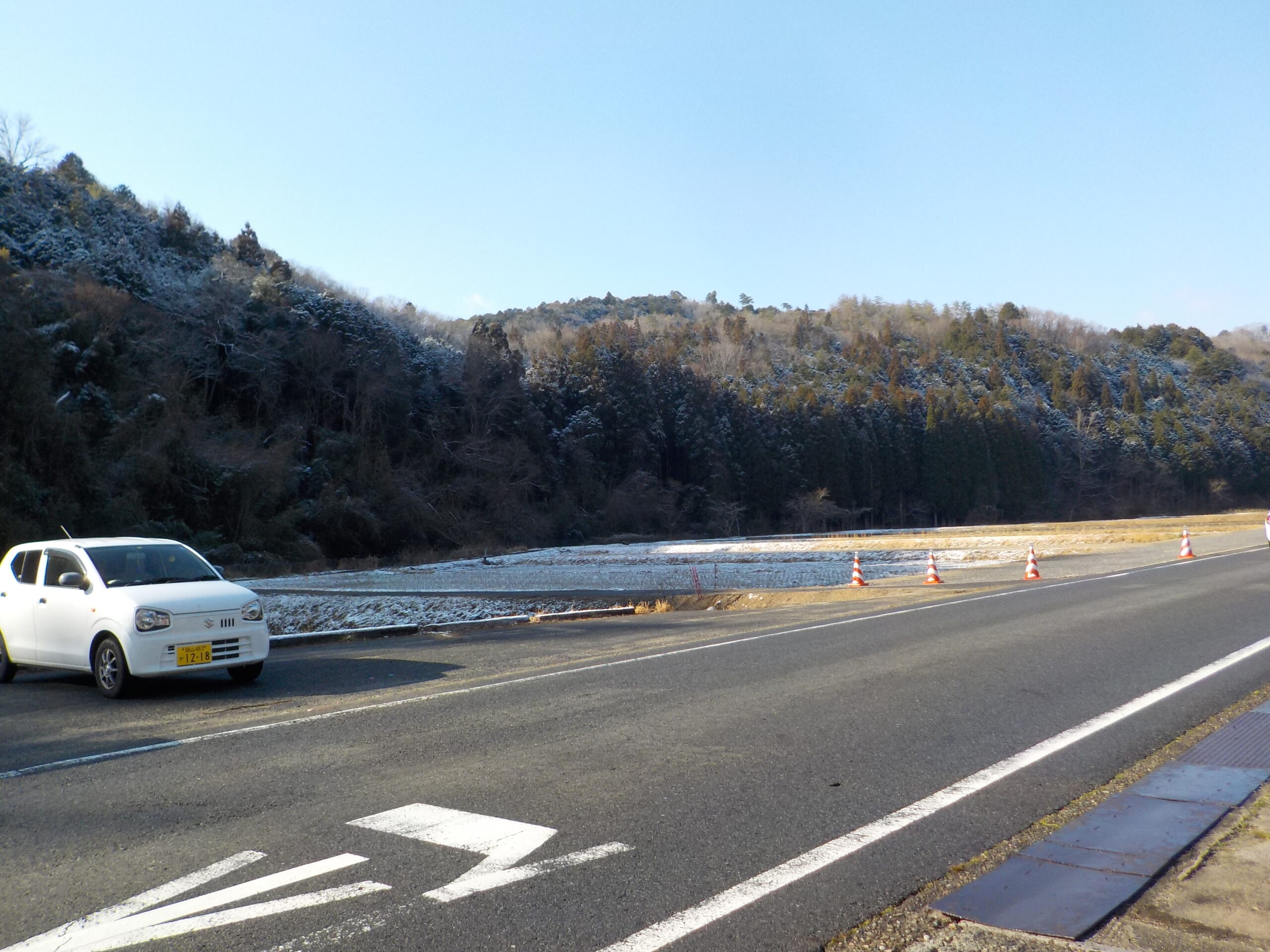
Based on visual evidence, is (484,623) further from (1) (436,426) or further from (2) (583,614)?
(1) (436,426)

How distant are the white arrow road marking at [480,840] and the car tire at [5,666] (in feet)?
27.2

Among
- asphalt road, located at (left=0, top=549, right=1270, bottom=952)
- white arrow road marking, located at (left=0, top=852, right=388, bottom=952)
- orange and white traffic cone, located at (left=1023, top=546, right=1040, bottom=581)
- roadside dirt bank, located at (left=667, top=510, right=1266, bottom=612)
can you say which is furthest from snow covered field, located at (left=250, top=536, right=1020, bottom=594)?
white arrow road marking, located at (left=0, top=852, right=388, bottom=952)

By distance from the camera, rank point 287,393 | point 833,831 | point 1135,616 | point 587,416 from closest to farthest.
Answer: point 833,831 → point 1135,616 → point 287,393 → point 587,416

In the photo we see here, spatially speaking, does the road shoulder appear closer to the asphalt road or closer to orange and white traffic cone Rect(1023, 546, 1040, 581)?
the asphalt road

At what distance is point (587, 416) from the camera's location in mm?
88125

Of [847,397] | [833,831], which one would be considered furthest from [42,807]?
[847,397]

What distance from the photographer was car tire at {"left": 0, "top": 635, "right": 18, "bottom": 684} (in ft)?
38.0

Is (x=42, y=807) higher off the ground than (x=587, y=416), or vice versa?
(x=587, y=416)

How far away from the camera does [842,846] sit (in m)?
5.02

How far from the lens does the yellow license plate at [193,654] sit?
10062mm

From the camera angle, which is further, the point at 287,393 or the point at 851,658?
the point at 287,393

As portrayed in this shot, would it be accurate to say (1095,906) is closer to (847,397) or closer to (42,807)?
(42,807)

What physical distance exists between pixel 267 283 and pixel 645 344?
2659 inches

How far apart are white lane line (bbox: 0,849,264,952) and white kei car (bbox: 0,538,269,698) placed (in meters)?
5.68
